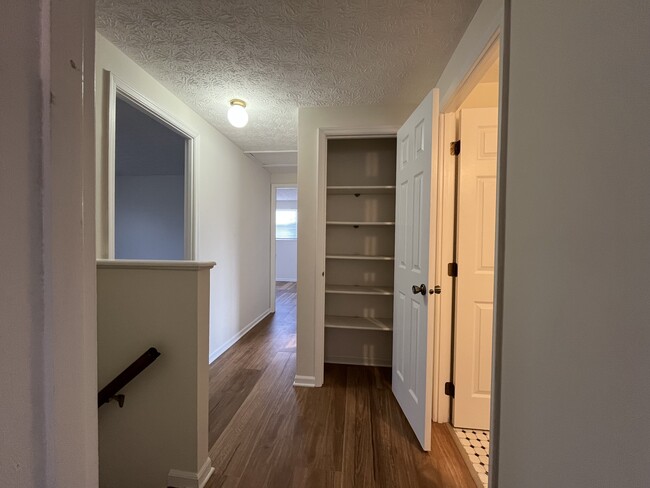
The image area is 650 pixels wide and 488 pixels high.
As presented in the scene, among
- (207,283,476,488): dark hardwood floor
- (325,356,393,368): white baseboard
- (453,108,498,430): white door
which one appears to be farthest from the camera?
(325,356,393,368): white baseboard

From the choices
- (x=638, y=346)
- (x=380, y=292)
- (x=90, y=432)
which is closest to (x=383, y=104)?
(x=380, y=292)

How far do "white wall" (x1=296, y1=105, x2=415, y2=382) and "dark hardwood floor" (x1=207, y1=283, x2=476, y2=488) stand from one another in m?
0.35

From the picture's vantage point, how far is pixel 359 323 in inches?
98.4

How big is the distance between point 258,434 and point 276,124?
101 inches

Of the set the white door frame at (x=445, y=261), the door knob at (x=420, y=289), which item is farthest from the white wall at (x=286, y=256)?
the door knob at (x=420, y=289)

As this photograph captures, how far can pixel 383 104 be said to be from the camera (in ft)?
7.19

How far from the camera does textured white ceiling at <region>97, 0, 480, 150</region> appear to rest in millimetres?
1279

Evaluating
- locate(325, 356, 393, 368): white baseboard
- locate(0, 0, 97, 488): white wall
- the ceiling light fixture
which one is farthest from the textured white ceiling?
locate(325, 356, 393, 368): white baseboard

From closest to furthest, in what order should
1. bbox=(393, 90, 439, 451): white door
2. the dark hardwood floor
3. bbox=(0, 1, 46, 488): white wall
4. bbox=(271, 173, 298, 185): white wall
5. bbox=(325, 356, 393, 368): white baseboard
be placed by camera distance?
bbox=(0, 1, 46, 488): white wall, the dark hardwood floor, bbox=(393, 90, 439, 451): white door, bbox=(325, 356, 393, 368): white baseboard, bbox=(271, 173, 298, 185): white wall

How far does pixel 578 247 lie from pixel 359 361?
7.77 ft

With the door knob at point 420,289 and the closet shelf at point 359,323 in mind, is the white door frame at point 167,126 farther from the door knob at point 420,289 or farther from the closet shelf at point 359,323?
the door knob at point 420,289

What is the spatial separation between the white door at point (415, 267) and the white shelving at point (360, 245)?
1.87 feet

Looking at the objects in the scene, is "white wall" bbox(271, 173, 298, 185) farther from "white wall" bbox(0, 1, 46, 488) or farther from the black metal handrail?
"white wall" bbox(0, 1, 46, 488)

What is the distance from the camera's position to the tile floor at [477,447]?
1441 mm
